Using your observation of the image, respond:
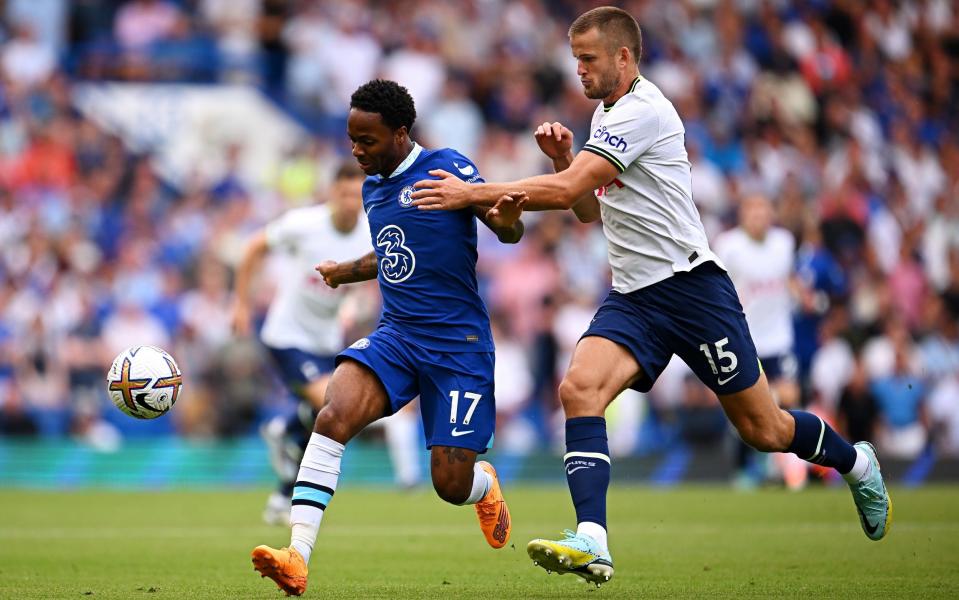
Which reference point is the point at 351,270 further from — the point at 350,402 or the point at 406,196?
the point at 350,402

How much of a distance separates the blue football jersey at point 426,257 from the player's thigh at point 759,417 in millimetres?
1359

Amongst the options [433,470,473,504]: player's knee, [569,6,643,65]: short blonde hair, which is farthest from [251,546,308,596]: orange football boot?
[569,6,643,65]: short blonde hair

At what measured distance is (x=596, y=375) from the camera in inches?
284

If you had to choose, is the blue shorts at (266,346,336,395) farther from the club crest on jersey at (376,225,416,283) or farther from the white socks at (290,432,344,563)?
the white socks at (290,432,344,563)

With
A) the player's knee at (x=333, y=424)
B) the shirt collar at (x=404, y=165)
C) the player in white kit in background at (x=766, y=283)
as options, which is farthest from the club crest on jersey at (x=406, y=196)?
the player in white kit in background at (x=766, y=283)

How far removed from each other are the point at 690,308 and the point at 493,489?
5.47ft

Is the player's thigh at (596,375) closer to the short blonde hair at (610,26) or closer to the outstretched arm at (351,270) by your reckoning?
the outstretched arm at (351,270)

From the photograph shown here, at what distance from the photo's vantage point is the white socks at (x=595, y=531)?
679cm

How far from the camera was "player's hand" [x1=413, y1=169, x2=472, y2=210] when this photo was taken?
6871 mm

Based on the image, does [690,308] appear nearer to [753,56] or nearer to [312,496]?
[312,496]

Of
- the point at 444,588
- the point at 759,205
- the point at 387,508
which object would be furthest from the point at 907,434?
the point at 444,588

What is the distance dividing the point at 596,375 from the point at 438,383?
0.85 meters

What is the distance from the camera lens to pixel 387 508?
1345cm

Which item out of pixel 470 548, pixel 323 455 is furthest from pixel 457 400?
pixel 470 548
